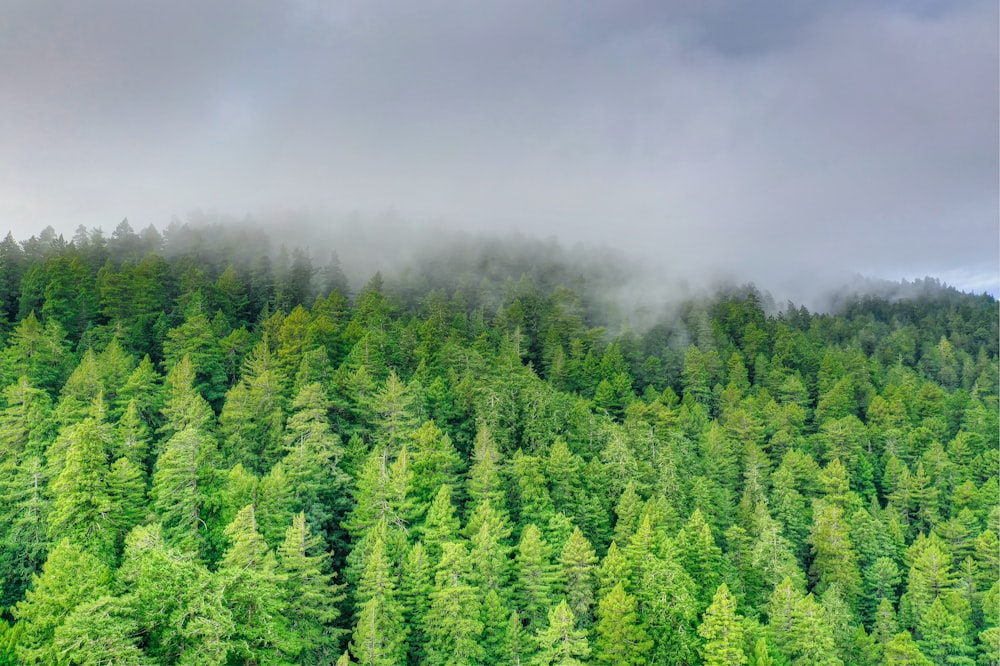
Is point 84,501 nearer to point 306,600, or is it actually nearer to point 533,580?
point 306,600

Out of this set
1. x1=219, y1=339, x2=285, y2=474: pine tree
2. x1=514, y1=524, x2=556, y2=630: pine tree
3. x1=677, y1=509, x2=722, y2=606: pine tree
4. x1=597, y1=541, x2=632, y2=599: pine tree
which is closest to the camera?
x1=514, y1=524, x2=556, y2=630: pine tree

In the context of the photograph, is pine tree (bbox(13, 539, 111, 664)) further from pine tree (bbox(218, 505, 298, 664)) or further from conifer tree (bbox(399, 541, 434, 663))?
conifer tree (bbox(399, 541, 434, 663))

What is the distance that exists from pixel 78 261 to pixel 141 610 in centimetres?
6782

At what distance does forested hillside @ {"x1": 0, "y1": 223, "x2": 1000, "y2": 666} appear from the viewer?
30.9m

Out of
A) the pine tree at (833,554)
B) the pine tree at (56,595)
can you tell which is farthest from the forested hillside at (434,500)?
the pine tree at (833,554)

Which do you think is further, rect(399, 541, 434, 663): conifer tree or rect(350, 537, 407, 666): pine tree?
rect(399, 541, 434, 663): conifer tree

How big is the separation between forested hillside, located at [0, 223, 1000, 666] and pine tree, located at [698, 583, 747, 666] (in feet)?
0.73

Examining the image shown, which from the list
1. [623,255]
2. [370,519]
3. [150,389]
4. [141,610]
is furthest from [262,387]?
[623,255]

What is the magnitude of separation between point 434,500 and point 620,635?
49.1ft

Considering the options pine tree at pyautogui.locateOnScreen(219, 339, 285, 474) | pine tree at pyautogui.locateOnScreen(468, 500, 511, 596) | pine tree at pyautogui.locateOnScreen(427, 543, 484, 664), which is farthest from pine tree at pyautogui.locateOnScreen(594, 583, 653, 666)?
pine tree at pyautogui.locateOnScreen(219, 339, 285, 474)

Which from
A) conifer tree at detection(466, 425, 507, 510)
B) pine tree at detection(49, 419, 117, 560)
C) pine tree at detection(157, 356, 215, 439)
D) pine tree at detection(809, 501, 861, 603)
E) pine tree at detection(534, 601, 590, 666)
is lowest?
pine tree at detection(809, 501, 861, 603)

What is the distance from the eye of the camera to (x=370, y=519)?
38.0 meters

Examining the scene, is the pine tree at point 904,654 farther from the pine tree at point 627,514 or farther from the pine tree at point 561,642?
the pine tree at point 561,642

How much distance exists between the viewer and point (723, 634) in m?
34.2
